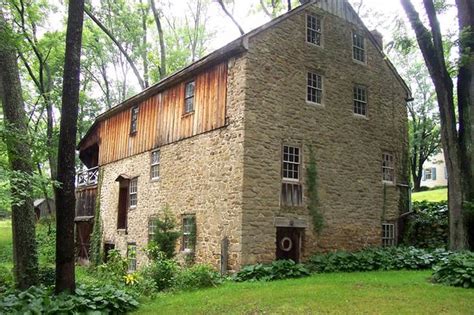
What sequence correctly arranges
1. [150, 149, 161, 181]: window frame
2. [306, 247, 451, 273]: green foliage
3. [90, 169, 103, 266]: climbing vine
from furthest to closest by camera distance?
[90, 169, 103, 266]: climbing vine, [150, 149, 161, 181]: window frame, [306, 247, 451, 273]: green foliage

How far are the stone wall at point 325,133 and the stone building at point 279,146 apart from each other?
0.04 meters

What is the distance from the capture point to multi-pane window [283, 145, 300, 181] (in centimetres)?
1518

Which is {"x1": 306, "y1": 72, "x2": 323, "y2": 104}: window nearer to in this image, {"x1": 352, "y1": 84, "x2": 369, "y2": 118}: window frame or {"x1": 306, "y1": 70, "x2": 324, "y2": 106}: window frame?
{"x1": 306, "y1": 70, "x2": 324, "y2": 106}: window frame

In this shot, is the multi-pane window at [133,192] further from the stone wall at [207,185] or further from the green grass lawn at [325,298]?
the green grass lawn at [325,298]

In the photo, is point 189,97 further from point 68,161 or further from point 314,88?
point 68,161

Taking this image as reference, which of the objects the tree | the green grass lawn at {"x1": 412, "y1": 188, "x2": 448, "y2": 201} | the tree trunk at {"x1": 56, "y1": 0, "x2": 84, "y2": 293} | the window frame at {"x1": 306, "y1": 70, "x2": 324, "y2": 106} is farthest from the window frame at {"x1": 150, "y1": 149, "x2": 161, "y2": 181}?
the green grass lawn at {"x1": 412, "y1": 188, "x2": 448, "y2": 201}

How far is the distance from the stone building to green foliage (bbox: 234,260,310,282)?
429 mm

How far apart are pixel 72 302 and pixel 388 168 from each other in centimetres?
1433

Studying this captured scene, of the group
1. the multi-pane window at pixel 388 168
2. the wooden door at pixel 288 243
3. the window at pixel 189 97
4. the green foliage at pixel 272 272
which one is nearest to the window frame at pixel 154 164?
the window at pixel 189 97

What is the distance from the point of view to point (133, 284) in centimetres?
1259

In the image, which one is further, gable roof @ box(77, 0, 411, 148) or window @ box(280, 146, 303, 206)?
window @ box(280, 146, 303, 206)

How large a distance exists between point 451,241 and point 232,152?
800cm

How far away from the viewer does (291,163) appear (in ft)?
50.3

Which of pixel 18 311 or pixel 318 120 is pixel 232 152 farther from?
pixel 18 311
